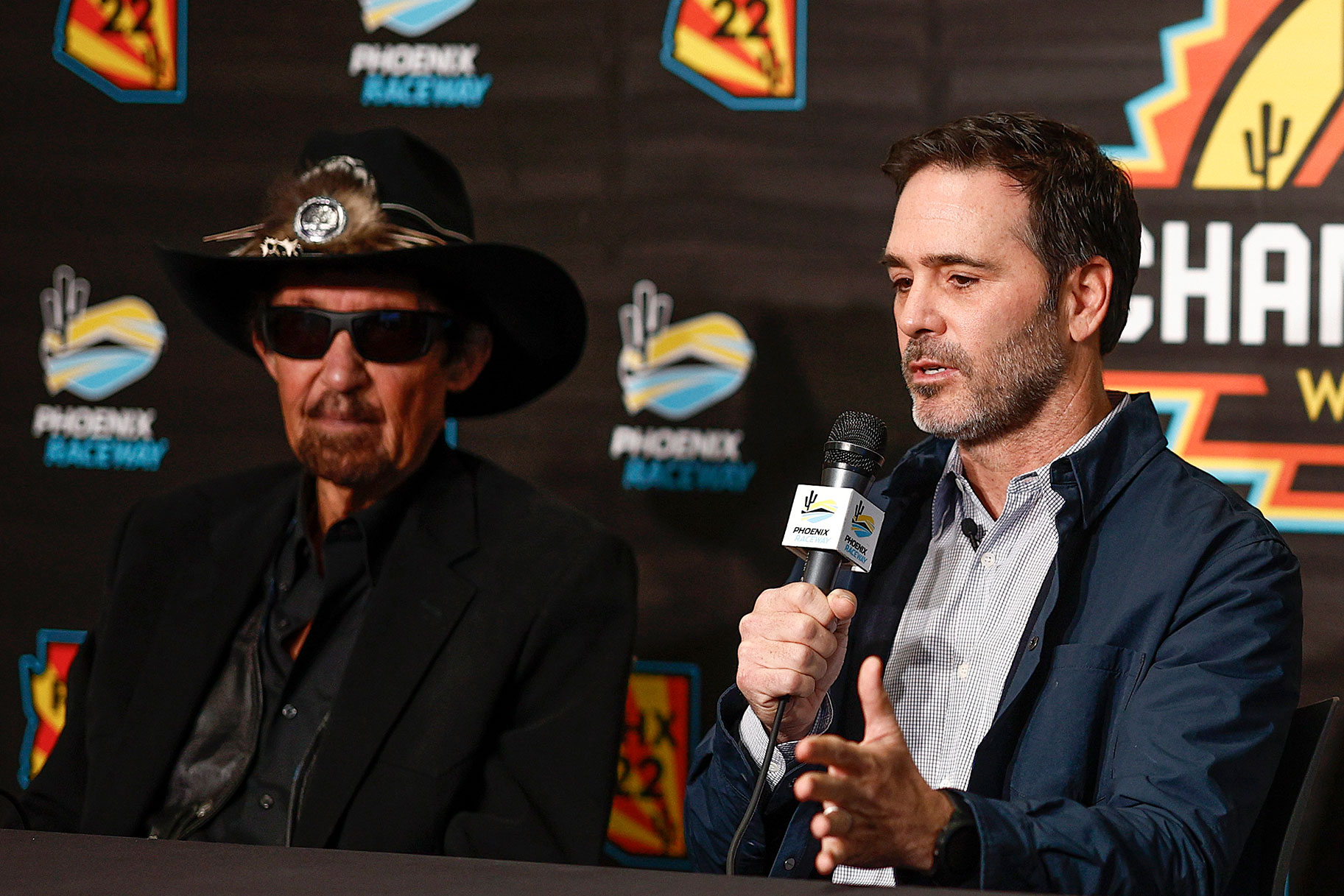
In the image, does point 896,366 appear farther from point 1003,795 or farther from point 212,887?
point 212,887

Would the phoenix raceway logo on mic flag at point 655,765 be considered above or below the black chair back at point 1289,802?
below

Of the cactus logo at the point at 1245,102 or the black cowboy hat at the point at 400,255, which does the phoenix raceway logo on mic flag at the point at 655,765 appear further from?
the cactus logo at the point at 1245,102

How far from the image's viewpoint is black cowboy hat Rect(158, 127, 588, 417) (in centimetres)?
203

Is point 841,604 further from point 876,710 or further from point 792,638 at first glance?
point 876,710

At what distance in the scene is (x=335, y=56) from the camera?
2713 mm

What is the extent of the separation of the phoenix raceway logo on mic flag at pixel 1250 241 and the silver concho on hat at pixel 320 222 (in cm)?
146

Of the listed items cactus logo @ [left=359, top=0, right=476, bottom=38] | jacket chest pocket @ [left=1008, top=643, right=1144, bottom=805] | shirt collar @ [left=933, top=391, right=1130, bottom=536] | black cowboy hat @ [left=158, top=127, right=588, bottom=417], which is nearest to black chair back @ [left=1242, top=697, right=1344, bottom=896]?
jacket chest pocket @ [left=1008, top=643, right=1144, bottom=805]

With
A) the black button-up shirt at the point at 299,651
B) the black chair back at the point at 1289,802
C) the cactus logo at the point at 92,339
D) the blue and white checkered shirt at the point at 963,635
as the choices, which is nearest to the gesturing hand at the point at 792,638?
the blue and white checkered shirt at the point at 963,635

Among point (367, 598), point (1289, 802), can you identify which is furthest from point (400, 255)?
point (1289, 802)

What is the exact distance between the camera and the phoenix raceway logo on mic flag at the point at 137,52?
2.77 meters

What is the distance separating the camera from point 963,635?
1.67 metres

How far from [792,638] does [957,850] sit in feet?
0.91

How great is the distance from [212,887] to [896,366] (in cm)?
198

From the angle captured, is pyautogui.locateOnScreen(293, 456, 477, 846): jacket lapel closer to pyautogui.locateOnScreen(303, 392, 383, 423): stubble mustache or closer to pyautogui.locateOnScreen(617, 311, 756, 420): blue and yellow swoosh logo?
pyautogui.locateOnScreen(303, 392, 383, 423): stubble mustache
